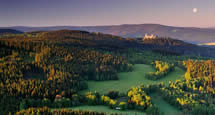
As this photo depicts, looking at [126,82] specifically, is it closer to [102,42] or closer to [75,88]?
[75,88]

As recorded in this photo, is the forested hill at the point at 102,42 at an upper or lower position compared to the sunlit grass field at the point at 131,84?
upper

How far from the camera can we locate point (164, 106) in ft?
119

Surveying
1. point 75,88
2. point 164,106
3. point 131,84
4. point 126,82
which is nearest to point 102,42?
point 126,82

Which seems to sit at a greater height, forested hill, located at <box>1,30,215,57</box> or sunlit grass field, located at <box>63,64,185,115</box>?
forested hill, located at <box>1,30,215,57</box>

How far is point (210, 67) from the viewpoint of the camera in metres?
57.0

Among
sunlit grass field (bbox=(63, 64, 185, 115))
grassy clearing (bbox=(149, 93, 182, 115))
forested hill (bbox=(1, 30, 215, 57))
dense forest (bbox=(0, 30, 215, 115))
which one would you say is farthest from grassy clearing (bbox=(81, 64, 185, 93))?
forested hill (bbox=(1, 30, 215, 57))

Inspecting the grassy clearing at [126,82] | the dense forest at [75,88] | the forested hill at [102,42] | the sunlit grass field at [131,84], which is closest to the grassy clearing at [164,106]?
the sunlit grass field at [131,84]

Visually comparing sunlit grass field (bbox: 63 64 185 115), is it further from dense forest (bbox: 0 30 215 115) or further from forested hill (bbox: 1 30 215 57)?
forested hill (bbox: 1 30 215 57)

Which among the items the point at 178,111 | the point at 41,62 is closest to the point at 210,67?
the point at 178,111

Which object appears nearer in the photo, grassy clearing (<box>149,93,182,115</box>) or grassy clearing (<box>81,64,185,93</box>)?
grassy clearing (<box>149,93,182,115</box>)

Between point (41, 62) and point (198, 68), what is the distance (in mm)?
49433

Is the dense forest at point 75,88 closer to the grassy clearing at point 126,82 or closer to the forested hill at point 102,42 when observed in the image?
the grassy clearing at point 126,82

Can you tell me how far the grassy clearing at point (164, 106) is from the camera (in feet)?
111

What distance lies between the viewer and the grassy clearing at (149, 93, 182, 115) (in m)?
33.7
